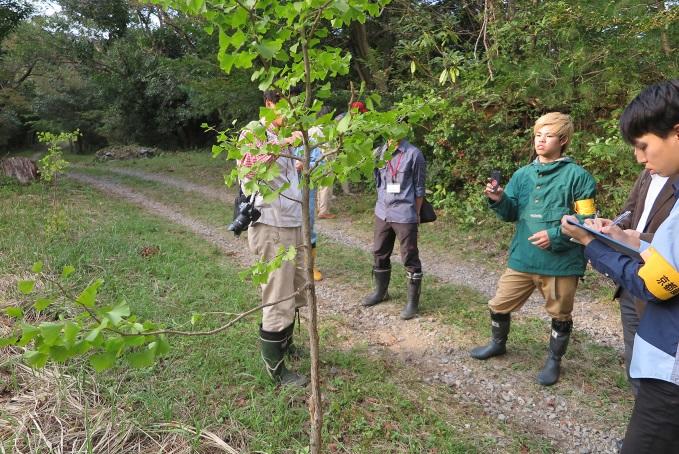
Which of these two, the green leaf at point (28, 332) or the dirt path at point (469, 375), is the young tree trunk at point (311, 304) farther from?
the dirt path at point (469, 375)

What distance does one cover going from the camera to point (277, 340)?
2957 millimetres

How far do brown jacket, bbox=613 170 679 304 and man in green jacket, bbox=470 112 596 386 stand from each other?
232mm

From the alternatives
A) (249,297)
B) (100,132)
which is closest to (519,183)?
(249,297)

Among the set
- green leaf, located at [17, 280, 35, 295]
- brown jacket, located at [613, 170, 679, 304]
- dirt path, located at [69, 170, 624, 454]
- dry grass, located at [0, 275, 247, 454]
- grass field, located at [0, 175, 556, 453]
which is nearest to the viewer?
green leaf, located at [17, 280, 35, 295]

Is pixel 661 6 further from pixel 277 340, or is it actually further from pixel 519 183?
pixel 277 340

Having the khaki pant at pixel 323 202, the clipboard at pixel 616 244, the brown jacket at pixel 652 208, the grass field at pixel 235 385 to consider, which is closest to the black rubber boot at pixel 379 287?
the grass field at pixel 235 385

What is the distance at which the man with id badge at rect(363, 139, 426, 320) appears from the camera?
413cm

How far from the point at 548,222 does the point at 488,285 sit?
7.82 feet

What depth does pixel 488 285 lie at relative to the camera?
204 inches

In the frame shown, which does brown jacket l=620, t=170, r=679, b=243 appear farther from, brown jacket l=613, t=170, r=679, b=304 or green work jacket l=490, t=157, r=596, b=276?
green work jacket l=490, t=157, r=596, b=276

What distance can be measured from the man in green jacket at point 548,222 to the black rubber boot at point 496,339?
0.46 ft

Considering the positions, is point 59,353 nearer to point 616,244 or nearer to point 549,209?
point 616,244

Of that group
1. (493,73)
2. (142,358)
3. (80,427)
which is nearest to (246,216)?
(80,427)

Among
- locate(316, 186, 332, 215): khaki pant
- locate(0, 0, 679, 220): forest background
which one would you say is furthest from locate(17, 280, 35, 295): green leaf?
locate(316, 186, 332, 215): khaki pant
